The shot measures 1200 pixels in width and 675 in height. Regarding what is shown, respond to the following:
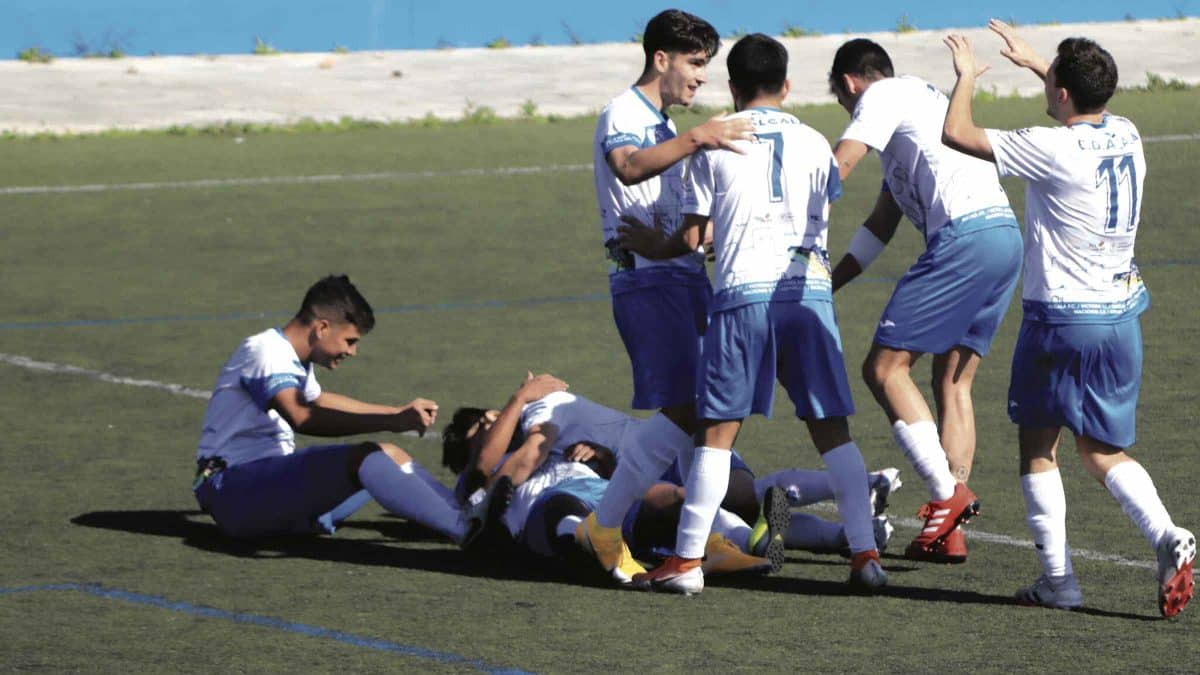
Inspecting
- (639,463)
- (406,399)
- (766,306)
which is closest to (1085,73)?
(766,306)

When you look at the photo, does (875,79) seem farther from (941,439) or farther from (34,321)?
(34,321)

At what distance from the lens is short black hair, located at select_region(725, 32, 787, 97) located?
25.0 feet

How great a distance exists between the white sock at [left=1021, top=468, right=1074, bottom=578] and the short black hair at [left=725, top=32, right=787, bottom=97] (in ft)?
5.31

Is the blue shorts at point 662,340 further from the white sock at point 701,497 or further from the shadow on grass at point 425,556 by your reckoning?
the shadow on grass at point 425,556

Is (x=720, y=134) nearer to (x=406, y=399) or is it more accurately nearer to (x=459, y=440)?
(x=459, y=440)

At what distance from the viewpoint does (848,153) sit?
26.8 ft

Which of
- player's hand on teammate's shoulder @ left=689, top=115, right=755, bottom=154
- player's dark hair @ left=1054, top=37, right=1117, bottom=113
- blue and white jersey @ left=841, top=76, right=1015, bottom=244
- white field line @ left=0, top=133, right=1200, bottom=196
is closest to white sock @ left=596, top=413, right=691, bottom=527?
player's hand on teammate's shoulder @ left=689, top=115, right=755, bottom=154

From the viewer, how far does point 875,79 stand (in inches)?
342

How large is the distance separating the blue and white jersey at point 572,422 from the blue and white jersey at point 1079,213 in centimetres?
216

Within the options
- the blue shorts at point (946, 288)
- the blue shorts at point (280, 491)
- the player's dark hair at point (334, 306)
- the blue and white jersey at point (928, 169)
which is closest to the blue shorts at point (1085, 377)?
the blue shorts at point (946, 288)

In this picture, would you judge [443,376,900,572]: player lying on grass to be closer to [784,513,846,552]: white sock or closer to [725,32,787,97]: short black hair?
[784,513,846,552]: white sock

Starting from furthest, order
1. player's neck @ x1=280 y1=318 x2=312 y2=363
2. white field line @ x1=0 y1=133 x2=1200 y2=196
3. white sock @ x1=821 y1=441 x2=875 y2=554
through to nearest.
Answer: white field line @ x1=0 y1=133 x2=1200 y2=196
player's neck @ x1=280 y1=318 x2=312 y2=363
white sock @ x1=821 y1=441 x2=875 y2=554

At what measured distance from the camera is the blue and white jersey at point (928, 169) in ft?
28.0

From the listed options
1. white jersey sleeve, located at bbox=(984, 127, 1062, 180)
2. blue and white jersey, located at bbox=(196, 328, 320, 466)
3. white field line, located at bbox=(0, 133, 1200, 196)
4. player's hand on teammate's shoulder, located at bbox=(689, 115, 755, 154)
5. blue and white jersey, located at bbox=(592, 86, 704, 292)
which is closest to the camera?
white jersey sleeve, located at bbox=(984, 127, 1062, 180)
